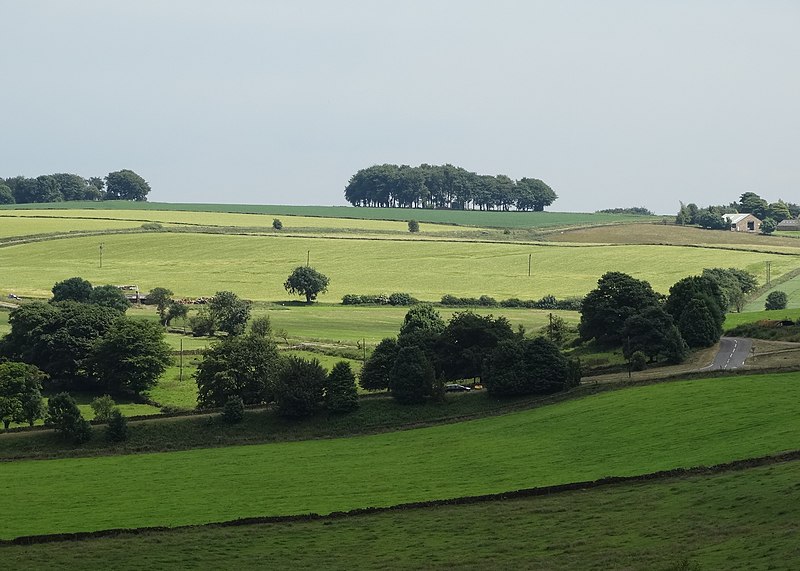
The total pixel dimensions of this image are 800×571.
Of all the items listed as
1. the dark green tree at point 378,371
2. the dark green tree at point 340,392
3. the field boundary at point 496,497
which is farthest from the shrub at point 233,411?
the field boundary at point 496,497

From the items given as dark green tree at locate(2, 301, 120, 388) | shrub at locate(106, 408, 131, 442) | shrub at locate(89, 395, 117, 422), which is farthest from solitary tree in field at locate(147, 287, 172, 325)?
shrub at locate(106, 408, 131, 442)

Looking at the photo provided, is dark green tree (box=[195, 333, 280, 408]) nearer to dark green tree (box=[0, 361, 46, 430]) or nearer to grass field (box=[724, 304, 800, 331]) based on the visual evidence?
dark green tree (box=[0, 361, 46, 430])

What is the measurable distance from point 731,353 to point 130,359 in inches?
1981

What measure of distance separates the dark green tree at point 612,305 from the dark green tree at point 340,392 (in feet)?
100

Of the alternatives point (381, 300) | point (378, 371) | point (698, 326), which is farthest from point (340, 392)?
point (381, 300)

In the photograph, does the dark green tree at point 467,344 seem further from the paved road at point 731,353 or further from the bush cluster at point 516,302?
the bush cluster at point 516,302

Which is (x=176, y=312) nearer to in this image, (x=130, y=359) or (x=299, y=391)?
(x=130, y=359)

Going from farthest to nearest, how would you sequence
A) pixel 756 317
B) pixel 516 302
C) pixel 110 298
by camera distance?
pixel 516 302
pixel 110 298
pixel 756 317

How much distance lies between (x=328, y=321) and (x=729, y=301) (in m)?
46.8

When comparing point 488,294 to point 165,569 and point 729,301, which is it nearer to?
point 729,301

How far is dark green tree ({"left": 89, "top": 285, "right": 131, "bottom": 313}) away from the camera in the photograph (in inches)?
5758

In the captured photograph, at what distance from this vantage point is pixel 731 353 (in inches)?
4090

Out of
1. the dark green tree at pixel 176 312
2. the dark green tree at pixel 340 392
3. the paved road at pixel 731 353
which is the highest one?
the paved road at pixel 731 353

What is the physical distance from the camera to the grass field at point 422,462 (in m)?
64.5
